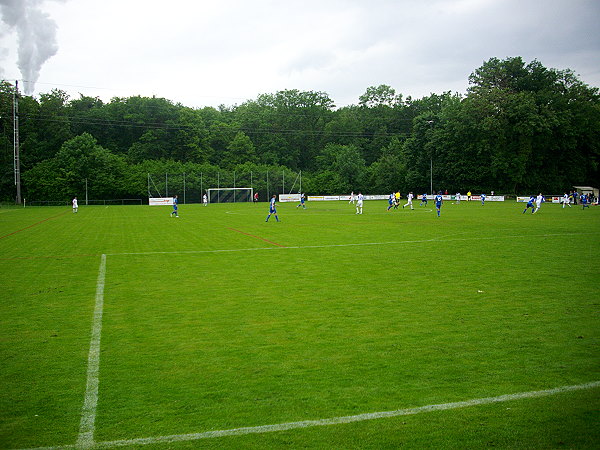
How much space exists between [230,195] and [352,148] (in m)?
26.4

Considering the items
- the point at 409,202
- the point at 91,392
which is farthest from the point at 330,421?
the point at 409,202

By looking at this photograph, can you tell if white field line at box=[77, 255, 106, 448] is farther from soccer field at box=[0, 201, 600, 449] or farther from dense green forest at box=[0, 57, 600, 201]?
dense green forest at box=[0, 57, 600, 201]

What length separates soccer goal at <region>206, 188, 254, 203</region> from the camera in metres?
74.8

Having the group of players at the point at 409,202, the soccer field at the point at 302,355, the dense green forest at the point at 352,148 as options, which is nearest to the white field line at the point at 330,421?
the soccer field at the point at 302,355

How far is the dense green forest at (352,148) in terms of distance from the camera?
74125mm

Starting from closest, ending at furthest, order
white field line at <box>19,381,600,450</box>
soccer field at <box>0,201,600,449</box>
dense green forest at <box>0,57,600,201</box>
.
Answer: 1. white field line at <box>19,381,600,450</box>
2. soccer field at <box>0,201,600,449</box>
3. dense green forest at <box>0,57,600,201</box>

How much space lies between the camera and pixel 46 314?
29.5 feet

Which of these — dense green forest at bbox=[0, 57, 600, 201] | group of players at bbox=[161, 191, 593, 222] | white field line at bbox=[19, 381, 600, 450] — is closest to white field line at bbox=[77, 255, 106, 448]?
white field line at bbox=[19, 381, 600, 450]

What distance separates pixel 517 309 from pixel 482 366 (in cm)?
333

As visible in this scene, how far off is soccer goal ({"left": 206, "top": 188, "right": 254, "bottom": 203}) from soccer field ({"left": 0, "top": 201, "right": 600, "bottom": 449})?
6066cm

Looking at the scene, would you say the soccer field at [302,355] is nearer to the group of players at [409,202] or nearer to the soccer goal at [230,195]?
the group of players at [409,202]

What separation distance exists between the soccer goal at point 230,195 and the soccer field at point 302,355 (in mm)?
60657

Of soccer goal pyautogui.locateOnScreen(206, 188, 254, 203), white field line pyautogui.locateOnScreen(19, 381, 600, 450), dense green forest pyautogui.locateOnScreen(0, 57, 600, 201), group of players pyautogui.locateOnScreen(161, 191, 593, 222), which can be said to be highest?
dense green forest pyautogui.locateOnScreen(0, 57, 600, 201)

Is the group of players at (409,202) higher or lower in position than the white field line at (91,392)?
higher
